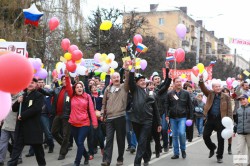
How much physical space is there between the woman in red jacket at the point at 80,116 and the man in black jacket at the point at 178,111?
7.06 feet

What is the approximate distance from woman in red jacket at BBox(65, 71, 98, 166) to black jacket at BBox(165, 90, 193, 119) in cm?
214

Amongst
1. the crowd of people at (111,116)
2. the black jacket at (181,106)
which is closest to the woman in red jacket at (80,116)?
the crowd of people at (111,116)

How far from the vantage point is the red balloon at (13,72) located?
3.65 meters

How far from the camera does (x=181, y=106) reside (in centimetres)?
904

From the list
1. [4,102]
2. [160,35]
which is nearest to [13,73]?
[4,102]

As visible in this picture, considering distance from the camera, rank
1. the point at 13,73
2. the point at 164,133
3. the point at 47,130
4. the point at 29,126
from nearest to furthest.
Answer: the point at 13,73, the point at 29,126, the point at 47,130, the point at 164,133

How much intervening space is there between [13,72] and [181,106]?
19.3 ft

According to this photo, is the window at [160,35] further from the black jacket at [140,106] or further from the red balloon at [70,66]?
the black jacket at [140,106]

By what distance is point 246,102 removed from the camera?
808 cm

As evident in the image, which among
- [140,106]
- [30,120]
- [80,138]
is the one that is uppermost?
[140,106]

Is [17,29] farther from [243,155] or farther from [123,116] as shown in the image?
[243,155]

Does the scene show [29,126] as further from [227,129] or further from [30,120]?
[227,129]

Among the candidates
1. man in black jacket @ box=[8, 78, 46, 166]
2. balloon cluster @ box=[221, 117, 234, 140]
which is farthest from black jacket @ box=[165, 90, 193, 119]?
man in black jacket @ box=[8, 78, 46, 166]

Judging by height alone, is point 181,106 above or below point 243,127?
above
